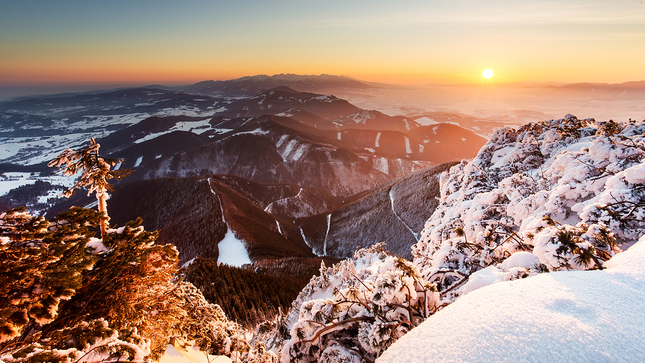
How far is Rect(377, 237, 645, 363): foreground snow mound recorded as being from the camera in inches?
104

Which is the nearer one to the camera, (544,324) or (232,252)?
(544,324)

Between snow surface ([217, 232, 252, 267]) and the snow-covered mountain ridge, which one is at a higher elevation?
the snow-covered mountain ridge

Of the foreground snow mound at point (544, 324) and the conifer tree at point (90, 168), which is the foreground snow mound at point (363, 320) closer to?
the foreground snow mound at point (544, 324)

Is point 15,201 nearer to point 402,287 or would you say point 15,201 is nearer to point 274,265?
point 274,265

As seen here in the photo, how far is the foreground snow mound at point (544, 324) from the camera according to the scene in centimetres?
264

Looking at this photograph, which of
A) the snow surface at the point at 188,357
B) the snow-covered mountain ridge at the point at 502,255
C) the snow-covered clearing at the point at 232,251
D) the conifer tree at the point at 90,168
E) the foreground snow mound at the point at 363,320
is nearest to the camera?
the foreground snow mound at the point at 363,320

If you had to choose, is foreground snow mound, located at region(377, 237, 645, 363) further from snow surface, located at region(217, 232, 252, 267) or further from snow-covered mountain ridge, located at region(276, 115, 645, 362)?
snow surface, located at region(217, 232, 252, 267)

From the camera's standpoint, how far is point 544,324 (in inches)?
116

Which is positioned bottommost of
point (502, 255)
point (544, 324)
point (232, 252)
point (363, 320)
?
point (232, 252)

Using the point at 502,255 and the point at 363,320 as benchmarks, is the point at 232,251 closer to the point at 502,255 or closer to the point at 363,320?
the point at 502,255

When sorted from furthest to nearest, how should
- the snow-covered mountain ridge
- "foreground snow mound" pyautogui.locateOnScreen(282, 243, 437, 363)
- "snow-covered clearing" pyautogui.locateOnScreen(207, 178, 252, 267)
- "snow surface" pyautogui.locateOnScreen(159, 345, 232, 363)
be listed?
"snow-covered clearing" pyautogui.locateOnScreen(207, 178, 252, 267) < "snow surface" pyautogui.locateOnScreen(159, 345, 232, 363) < the snow-covered mountain ridge < "foreground snow mound" pyautogui.locateOnScreen(282, 243, 437, 363)

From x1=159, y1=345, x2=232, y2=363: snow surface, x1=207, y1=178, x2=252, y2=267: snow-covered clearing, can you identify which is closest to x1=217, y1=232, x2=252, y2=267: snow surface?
x1=207, y1=178, x2=252, y2=267: snow-covered clearing

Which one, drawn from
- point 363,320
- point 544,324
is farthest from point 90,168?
point 544,324

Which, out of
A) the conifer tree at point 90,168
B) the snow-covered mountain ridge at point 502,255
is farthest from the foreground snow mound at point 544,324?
the conifer tree at point 90,168
